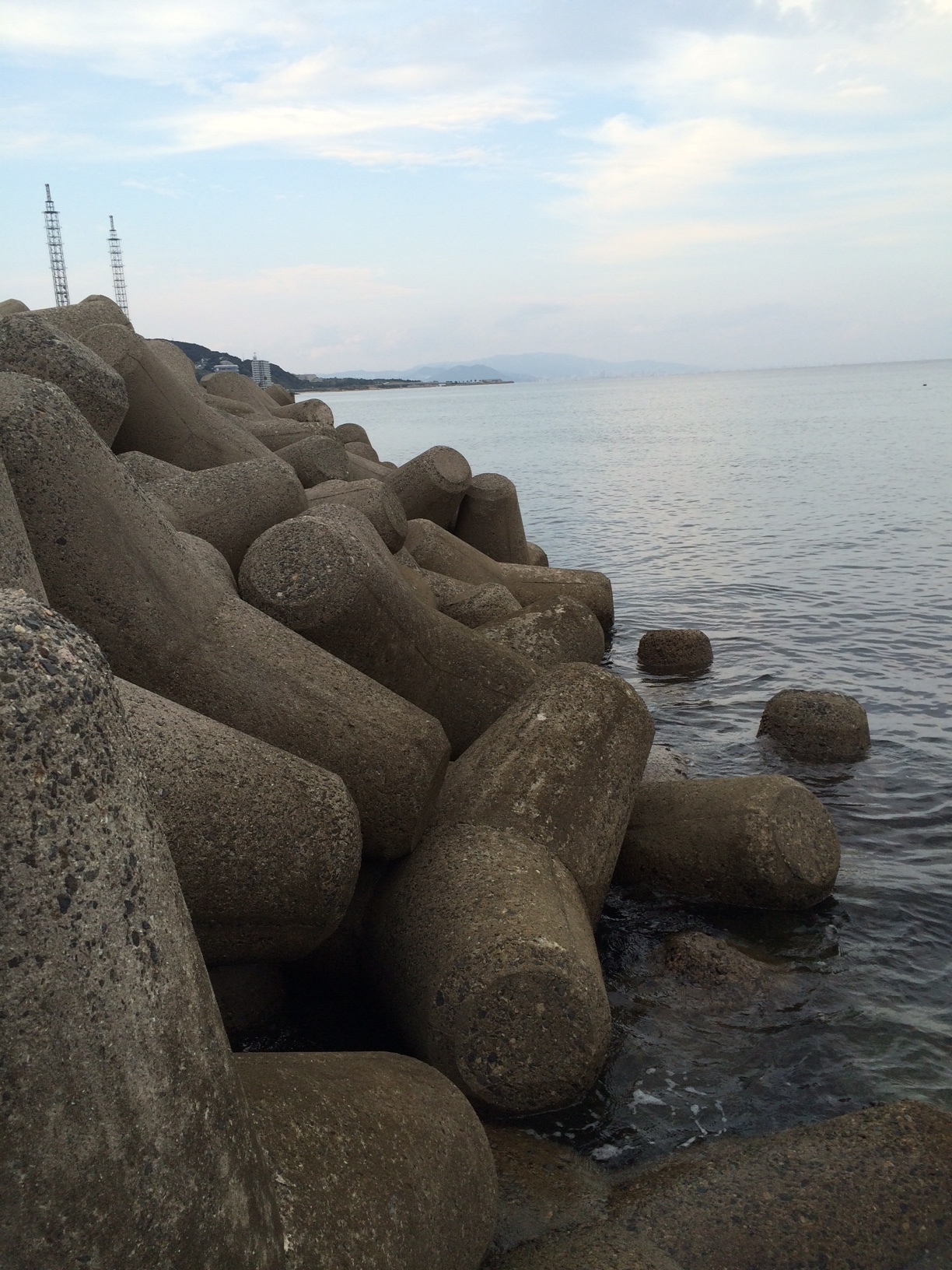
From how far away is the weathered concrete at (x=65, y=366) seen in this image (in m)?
5.62

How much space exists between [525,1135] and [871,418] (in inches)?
2363

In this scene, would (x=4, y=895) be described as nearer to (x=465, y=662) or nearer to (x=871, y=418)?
(x=465, y=662)

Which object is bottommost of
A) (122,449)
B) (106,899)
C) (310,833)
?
(310,833)

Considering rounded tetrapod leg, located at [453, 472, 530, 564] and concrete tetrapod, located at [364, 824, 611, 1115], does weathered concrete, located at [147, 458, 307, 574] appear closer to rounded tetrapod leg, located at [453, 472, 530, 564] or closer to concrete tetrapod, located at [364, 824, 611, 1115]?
concrete tetrapod, located at [364, 824, 611, 1115]

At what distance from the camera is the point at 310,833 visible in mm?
3420

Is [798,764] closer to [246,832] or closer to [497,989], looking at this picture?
[497,989]

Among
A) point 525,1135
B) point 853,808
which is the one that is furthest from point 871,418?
point 525,1135

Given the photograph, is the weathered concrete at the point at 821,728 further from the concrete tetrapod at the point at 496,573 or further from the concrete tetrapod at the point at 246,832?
the concrete tetrapod at the point at 246,832

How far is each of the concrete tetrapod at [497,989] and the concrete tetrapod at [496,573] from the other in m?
5.37

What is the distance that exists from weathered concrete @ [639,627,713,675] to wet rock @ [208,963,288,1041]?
7041mm

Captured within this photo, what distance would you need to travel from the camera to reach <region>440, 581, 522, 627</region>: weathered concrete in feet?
26.3

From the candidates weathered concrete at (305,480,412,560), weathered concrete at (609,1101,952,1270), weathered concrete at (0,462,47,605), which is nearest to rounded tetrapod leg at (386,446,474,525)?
weathered concrete at (305,480,412,560)

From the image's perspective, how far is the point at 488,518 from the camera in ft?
40.5

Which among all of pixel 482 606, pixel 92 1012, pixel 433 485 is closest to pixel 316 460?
pixel 433 485
